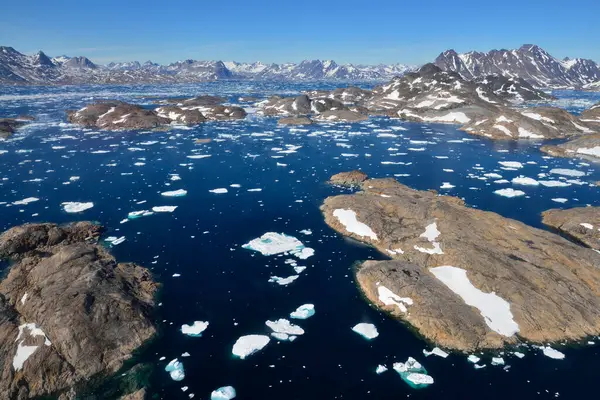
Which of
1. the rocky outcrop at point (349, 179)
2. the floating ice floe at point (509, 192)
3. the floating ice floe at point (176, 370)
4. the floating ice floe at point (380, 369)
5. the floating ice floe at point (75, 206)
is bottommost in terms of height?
the floating ice floe at point (380, 369)

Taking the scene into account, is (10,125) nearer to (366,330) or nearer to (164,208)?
(164,208)

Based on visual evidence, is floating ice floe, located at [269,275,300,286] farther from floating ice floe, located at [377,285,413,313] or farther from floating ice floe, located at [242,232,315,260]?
floating ice floe, located at [377,285,413,313]

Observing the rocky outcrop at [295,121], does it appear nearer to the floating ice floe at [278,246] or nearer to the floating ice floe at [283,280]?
the floating ice floe at [278,246]

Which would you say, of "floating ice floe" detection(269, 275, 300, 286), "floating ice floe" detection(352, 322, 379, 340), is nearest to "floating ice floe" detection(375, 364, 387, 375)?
"floating ice floe" detection(352, 322, 379, 340)

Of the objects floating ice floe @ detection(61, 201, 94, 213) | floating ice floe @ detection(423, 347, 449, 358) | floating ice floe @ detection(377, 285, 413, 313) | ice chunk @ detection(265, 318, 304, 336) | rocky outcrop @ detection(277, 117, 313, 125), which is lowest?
floating ice floe @ detection(423, 347, 449, 358)

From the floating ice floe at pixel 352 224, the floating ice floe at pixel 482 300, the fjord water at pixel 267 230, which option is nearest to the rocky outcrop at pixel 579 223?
the fjord water at pixel 267 230

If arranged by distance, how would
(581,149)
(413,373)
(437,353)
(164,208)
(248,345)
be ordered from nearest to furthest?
1. (413,373)
2. (437,353)
3. (248,345)
4. (164,208)
5. (581,149)

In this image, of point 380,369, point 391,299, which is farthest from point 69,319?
point 391,299
